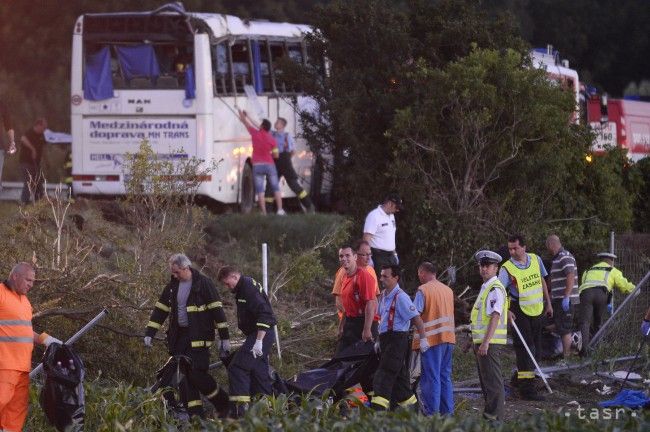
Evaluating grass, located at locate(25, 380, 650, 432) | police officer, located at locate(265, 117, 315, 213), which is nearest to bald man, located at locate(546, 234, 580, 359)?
grass, located at locate(25, 380, 650, 432)

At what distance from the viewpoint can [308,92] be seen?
20.3 metres

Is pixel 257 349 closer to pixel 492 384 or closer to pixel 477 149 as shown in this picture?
pixel 492 384

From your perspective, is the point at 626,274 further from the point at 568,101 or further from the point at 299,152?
the point at 299,152

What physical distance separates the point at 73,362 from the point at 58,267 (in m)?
2.64

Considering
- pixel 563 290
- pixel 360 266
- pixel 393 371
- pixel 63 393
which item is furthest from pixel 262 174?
pixel 63 393

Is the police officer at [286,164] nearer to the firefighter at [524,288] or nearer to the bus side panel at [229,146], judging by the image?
the bus side panel at [229,146]

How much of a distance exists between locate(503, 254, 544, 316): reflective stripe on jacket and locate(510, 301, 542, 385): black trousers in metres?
0.09

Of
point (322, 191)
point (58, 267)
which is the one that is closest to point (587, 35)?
point (322, 191)

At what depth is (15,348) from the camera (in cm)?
1220

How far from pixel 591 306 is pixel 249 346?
6.37 metres

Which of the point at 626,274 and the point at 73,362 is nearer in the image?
the point at 73,362

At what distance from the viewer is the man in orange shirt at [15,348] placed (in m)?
12.1

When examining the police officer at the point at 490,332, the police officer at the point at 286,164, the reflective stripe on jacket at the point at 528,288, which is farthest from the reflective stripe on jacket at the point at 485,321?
the police officer at the point at 286,164

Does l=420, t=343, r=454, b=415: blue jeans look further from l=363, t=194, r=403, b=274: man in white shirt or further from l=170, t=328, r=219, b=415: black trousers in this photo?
l=363, t=194, r=403, b=274: man in white shirt
